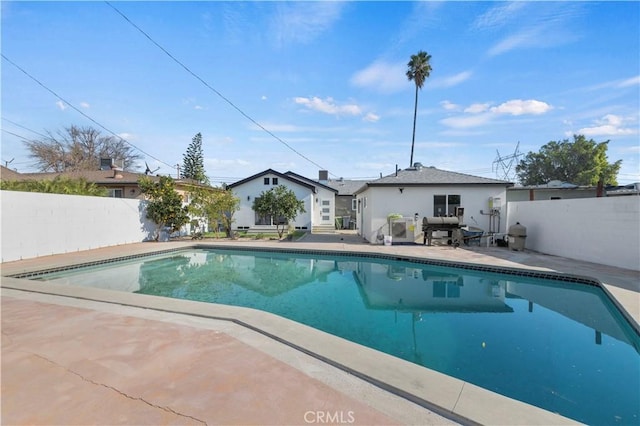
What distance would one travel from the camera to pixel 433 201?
1462 centimetres

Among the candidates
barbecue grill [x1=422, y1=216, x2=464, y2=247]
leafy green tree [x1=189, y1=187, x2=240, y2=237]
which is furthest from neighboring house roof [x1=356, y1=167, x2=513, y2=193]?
leafy green tree [x1=189, y1=187, x2=240, y2=237]

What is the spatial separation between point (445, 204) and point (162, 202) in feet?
46.2

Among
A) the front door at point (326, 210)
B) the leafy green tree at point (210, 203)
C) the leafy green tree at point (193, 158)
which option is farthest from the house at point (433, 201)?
the leafy green tree at point (193, 158)

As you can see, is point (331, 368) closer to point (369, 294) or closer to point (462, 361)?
→ point (462, 361)

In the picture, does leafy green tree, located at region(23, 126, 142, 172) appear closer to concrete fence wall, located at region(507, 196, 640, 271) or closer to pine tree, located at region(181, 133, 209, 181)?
pine tree, located at region(181, 133, 209, 181)

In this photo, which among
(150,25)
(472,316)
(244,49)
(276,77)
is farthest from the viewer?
(276,77)

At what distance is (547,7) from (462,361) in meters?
10.7

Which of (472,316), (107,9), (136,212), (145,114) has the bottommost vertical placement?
(472,316)

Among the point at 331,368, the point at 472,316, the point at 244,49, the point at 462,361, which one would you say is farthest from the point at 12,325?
the point at 244,49

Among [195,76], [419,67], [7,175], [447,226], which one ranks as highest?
[419,67]

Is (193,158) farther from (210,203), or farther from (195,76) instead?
A: (195,76)

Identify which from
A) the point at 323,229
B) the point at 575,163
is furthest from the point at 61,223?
the point at 575,163

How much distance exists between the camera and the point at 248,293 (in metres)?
7.49

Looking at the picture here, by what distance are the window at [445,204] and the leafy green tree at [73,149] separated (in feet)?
81.2
